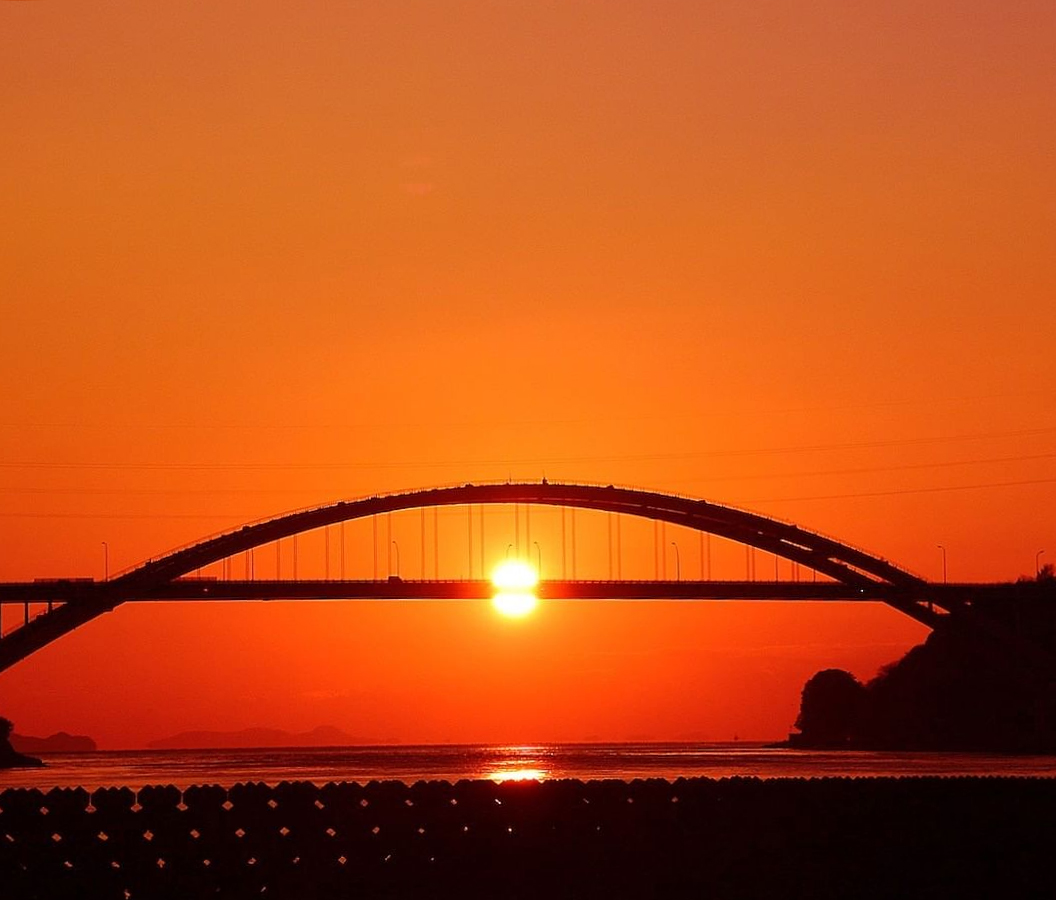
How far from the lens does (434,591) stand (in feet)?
275

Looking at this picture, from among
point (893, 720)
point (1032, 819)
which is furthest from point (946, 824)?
point (893, 720)

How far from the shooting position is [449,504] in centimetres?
7838

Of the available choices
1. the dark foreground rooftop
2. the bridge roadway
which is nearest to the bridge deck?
the bridge roadway

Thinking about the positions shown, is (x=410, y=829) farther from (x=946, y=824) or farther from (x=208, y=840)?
(x=946, y=824)

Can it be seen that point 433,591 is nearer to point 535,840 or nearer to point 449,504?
point 449,504

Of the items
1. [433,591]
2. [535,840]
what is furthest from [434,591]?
[535,840]

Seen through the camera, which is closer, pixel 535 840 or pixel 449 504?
pixel 535 840

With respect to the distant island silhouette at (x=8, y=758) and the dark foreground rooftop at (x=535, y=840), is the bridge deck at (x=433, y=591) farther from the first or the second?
the dark foreground rooftop at (x=535, y=840)

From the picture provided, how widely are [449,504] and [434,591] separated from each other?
6.66 meters

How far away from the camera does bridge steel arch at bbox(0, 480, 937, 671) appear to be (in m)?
78.6

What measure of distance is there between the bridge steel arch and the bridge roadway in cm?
58

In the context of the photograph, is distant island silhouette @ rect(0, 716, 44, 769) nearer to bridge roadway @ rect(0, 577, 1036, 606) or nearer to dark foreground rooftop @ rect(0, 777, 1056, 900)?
bridge roadway @ rect(0, 577, 1036, 606)

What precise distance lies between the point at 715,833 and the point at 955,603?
245 feet

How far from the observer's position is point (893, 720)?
110375 mm
